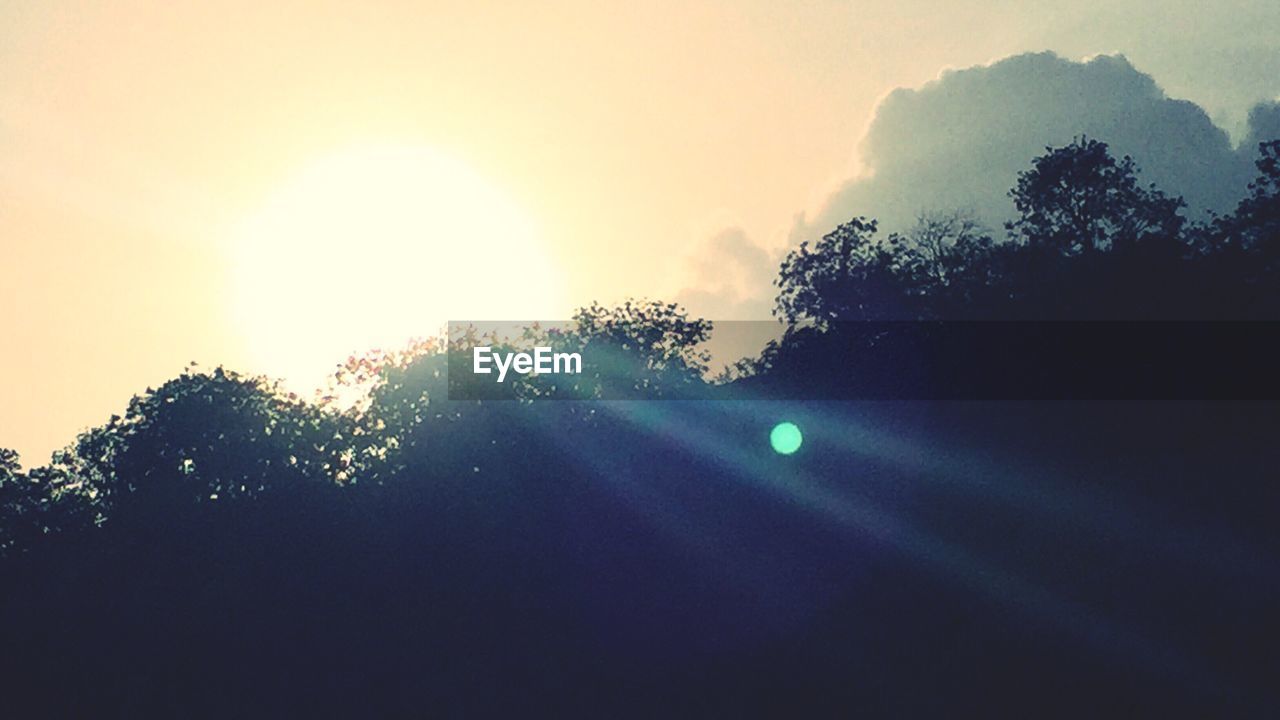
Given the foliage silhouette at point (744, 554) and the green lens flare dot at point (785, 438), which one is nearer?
the foliage silhouette at point (744, 554)

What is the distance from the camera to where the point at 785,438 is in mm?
40156

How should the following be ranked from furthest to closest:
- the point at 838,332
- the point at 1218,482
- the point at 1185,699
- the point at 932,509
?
the point at 838,332 < the point at 932,509 < the point at 1218,482 < the point at 1185,699

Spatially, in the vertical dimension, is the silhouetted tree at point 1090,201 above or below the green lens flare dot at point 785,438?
above

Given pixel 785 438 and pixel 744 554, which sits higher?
pixel 785 438

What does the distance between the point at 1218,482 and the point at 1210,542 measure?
146 inches

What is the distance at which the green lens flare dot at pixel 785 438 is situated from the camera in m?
39.5

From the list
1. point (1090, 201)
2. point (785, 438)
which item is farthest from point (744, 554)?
point (1090, 201)

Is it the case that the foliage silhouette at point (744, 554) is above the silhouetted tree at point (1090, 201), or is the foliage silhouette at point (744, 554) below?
below

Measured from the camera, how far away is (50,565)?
131 ft

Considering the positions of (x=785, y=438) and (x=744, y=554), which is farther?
(x=785, y=438)

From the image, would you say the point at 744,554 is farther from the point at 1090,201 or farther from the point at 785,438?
the point at 1090,201

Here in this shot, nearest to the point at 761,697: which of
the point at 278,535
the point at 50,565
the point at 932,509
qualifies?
the point at 932,509

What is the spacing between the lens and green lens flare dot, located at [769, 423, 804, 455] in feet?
130

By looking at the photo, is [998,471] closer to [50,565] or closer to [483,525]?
[483,525]
